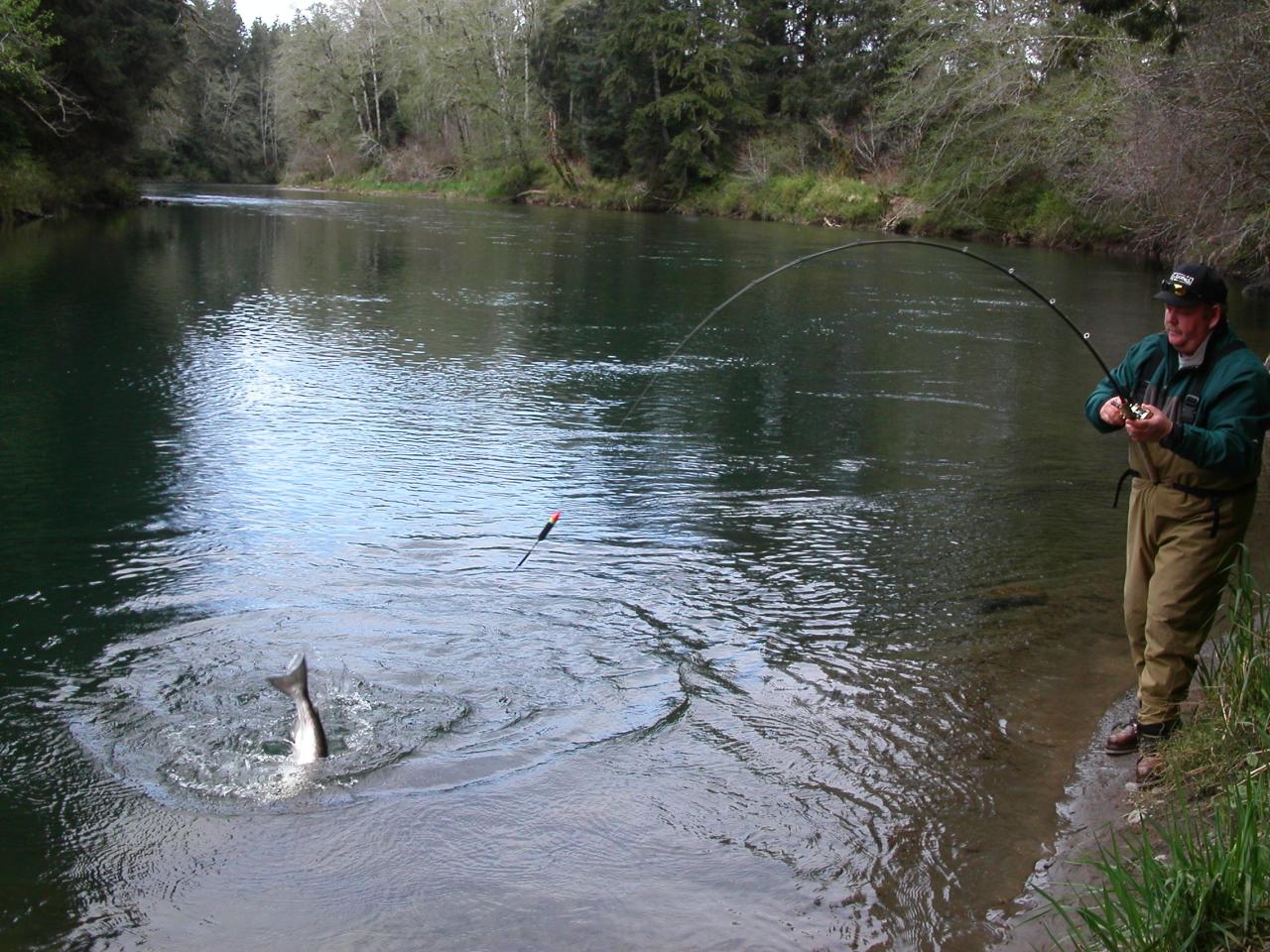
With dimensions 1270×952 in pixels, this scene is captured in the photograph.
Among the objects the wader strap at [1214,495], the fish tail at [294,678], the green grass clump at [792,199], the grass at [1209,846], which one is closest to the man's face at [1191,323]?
the wader strap at [1214,495]

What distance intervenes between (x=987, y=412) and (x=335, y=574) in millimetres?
7389

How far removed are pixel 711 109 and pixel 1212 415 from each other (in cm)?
4633

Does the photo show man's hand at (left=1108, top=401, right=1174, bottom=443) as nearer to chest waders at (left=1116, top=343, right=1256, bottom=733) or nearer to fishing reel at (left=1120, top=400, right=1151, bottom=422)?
fishing reel at (left=1120, top=400, right=1151, bottom=422)

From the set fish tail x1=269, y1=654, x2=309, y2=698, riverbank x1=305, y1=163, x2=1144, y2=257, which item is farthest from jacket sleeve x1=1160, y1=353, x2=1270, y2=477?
riverbank x1=305, y1=163, x2=1144, y2=257

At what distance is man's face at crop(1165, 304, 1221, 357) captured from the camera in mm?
4230

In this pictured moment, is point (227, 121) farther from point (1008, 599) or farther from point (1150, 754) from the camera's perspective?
point (1150, 754)

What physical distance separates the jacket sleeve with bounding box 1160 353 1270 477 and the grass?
393 mm

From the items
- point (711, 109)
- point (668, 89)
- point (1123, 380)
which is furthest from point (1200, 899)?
point (668, 89)

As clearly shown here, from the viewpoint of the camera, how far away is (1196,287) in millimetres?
4188

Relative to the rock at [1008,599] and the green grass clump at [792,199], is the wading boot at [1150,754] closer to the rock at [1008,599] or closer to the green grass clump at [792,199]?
the rock at [1008,599]

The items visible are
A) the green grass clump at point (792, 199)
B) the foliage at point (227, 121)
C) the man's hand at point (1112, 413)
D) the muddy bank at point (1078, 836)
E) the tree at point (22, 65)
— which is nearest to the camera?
the muddy bank at point (1078, 836)

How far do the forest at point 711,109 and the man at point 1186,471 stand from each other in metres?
8.77

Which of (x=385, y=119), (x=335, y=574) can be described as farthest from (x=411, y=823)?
(x=385, y=119)

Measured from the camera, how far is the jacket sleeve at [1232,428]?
13.5ft
